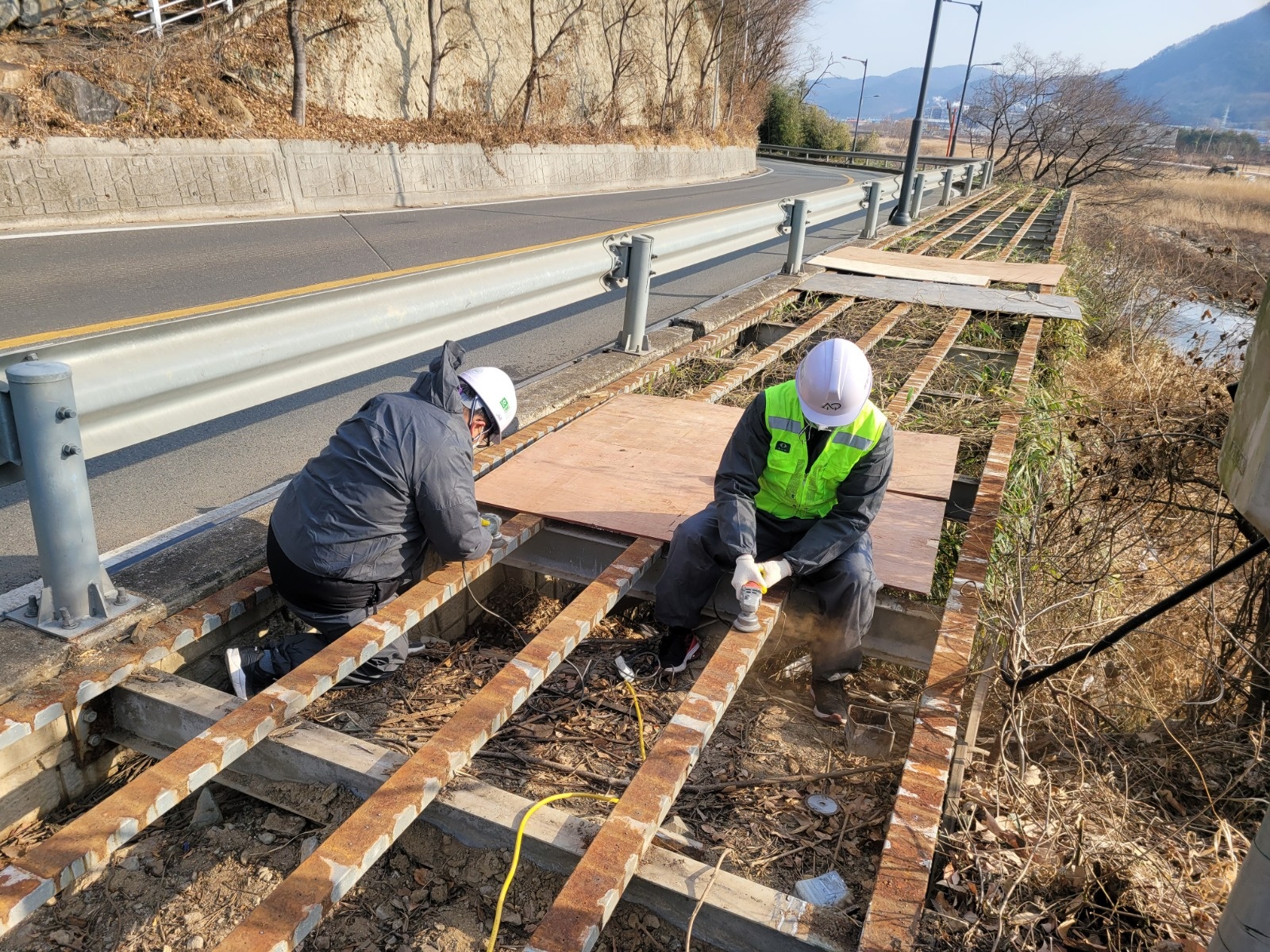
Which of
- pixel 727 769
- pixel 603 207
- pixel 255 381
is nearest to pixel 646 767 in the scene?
pixel 727 769

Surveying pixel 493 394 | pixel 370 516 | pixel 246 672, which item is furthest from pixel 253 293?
pixel 246 672

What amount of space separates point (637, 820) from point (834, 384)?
5.69 feet

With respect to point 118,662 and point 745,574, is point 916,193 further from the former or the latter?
point 118,662

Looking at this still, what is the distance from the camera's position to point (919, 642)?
3.69 meters

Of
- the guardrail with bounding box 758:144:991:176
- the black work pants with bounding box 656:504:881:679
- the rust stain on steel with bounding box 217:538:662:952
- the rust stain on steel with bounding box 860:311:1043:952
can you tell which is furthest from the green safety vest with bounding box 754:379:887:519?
the guardrail with bounding box 758:144:991:176

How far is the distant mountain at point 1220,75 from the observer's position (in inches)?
68.9

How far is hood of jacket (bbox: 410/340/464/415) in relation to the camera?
11.0 feet

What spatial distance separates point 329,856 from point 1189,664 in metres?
4.31

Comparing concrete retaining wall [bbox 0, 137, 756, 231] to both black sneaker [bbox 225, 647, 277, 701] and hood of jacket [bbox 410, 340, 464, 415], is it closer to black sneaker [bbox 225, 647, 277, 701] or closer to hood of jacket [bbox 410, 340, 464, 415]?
hood of jacket [bbox 410, 340, 464, 415]

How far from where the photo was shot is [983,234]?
48.6ft

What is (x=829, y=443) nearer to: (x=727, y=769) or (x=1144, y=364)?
(x=727, y=769)

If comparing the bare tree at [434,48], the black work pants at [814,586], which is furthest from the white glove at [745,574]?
the bare tree at [434,48]

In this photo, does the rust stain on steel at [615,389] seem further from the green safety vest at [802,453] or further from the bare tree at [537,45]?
the bare tree at [537,45]

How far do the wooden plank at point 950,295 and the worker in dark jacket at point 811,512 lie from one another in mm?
5628
